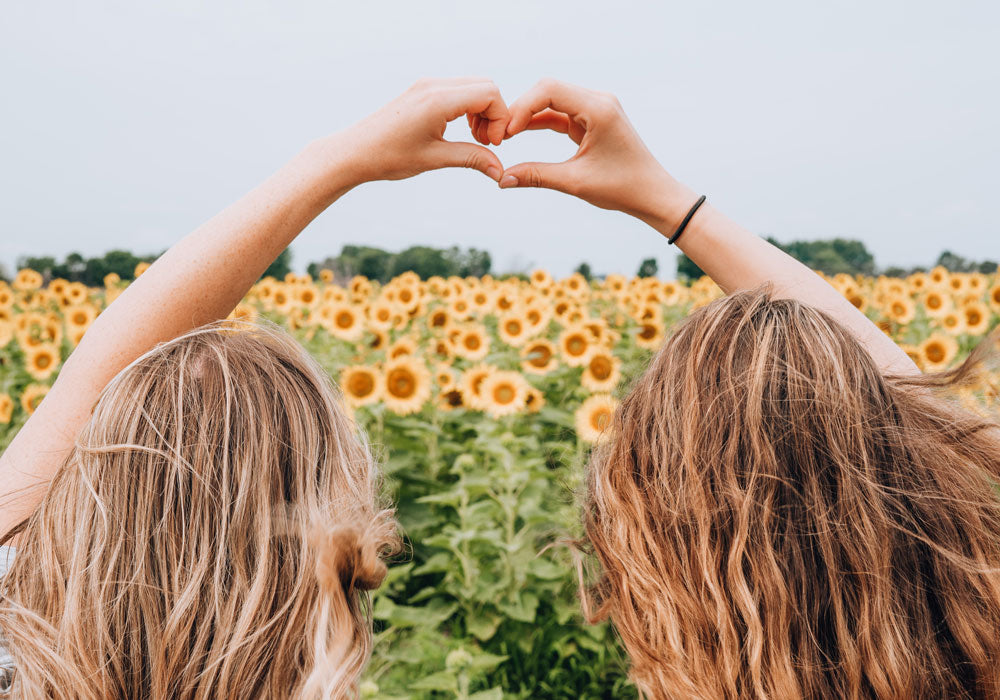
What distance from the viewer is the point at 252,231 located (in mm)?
1405

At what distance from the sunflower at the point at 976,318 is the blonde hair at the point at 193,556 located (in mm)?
6997

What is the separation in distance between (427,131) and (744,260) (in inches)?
29.2

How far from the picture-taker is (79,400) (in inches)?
53.0

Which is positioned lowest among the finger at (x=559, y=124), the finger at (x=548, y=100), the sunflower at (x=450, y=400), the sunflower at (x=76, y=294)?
the sunflower at (x=76, y=294)

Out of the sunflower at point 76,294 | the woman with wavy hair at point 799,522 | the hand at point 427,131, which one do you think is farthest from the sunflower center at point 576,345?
the sunflower at point 76,294

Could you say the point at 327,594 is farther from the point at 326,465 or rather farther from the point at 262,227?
the point at 262,227

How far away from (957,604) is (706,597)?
350 millimetres

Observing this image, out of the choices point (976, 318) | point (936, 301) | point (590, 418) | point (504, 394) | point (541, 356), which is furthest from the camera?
point (936, 301)

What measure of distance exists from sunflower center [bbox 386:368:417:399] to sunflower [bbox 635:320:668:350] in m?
2.25

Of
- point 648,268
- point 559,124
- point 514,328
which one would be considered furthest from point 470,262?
point 559,124

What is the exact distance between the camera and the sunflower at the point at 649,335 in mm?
5758

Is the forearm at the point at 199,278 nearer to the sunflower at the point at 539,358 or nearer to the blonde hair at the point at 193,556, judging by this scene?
the blonde hair at the point at 193,556

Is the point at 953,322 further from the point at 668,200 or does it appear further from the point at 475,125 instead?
the point at 475,125

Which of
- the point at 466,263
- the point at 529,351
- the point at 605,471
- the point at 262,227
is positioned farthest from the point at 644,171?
the point at 466,263
